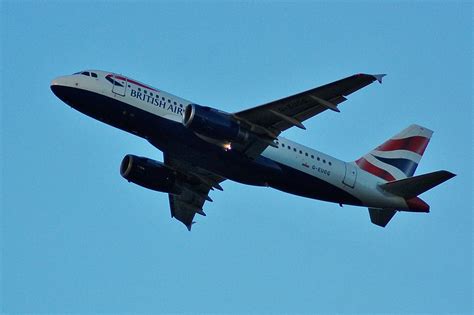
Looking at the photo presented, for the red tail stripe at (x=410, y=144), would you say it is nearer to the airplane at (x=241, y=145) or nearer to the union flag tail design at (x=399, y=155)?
the union flag tail design at (x=399, y=155)

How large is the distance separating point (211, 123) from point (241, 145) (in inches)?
82.8

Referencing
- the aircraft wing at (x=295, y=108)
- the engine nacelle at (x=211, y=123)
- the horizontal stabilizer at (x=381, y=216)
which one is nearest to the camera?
the aircraft wing at (x=295, y=108)

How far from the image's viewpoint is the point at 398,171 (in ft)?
165

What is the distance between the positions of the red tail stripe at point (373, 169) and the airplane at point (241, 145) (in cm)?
6

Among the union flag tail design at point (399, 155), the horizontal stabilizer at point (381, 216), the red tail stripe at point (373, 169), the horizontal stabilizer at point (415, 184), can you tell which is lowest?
the horizontal stabilizer at point (381, 216)

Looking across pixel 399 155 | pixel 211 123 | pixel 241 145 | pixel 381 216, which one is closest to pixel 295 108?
pixel 241 145

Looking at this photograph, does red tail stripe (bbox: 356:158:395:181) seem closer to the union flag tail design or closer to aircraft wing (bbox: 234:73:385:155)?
the union flag tail design

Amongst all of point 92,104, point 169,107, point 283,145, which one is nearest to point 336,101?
point 283,145

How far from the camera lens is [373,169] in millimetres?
49156

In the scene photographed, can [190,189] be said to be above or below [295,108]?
below

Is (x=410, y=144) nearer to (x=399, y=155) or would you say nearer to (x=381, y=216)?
(x=399, y=155)

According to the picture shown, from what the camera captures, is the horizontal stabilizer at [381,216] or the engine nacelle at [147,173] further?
the horizontal stabilizer at [381,216]

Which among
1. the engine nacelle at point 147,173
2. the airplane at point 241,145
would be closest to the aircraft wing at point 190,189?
the airplane at point 241,145

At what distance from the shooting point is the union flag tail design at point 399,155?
49.4 m
